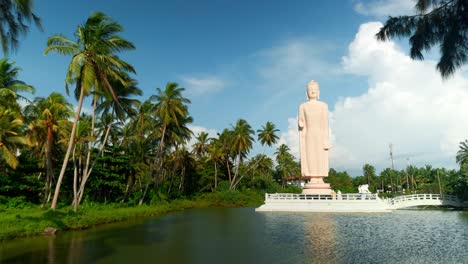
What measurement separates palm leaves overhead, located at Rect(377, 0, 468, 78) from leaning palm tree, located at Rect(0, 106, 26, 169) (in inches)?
907

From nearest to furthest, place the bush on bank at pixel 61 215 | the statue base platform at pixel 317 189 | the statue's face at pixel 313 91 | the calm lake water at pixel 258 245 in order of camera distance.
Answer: the calm lake water at pixel 258 245 < the bush on bank at pixel 61 215 < the statue base platform at pixel 317 189 < the statue's face at pixel 313 91

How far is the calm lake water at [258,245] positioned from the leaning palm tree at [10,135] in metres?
7.10

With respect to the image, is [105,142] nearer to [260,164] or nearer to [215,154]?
[215,154]

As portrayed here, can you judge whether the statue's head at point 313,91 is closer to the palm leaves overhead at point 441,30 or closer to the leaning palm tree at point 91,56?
the leaning palm tree at point 91,56

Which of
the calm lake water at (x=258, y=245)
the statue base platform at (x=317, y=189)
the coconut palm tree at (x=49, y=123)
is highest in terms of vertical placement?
the coconut palm tree at (x=49, y=123)

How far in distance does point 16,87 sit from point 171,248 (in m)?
16.3

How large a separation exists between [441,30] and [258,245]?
10.7m

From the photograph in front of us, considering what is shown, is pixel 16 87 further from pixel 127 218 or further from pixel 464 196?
pixel 464 196

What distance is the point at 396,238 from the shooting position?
16.0 meters

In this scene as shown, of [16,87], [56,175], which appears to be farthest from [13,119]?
[56,175]

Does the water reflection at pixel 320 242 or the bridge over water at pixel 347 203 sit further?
the bridge over water at pixel 347 203

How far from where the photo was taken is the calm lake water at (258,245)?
12.1m

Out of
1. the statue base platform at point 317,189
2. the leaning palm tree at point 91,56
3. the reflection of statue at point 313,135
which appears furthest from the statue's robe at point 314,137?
the leaning palm tree at point 91,56

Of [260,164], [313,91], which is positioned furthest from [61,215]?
[260,164]
